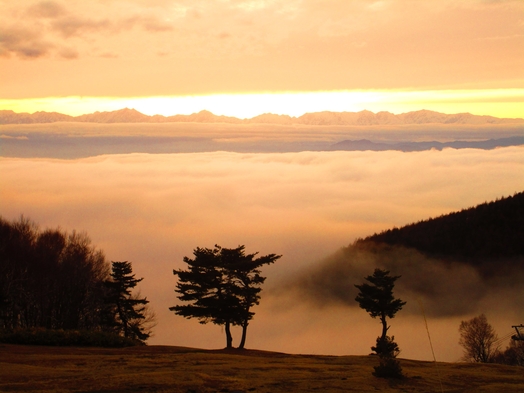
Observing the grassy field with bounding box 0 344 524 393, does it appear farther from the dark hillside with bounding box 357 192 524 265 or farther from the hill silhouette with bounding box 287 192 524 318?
the dark hillside with bounding box 357 192 524 265

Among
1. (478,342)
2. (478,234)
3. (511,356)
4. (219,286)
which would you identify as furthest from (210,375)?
(478,234)

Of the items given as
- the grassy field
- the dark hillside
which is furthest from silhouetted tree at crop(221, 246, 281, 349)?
the dark hillside

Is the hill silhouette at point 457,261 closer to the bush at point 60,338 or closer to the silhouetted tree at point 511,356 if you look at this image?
the silhouetted tree at point 511,356

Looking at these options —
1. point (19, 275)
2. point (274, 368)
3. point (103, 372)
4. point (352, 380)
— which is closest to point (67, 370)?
point (103, 372)

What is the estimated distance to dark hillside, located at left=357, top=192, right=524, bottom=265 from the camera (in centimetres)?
11556

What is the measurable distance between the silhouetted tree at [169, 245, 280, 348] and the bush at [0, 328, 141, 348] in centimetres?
723

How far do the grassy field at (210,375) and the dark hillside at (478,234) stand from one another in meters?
92.4

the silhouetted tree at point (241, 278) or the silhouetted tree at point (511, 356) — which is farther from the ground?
the silhouetted tree at point (241, 278)

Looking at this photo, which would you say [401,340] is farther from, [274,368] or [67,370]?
[67,370]

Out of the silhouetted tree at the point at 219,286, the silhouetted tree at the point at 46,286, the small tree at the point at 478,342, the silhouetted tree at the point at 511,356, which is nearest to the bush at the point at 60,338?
the silhouetted tree at the point at 219,286

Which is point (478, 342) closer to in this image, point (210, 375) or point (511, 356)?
point (511, 356)

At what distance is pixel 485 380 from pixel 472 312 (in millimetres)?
90520

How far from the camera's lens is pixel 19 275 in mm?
50500

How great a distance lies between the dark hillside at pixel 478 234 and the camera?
11556 centimetres
